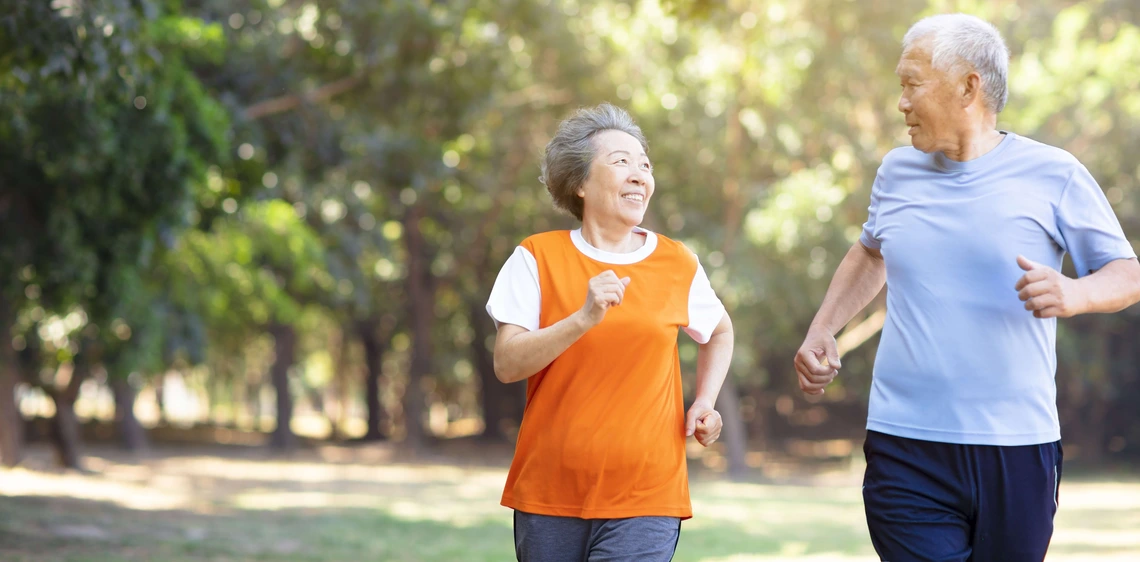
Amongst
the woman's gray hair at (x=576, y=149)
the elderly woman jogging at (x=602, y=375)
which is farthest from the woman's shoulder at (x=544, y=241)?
the woman's gray hair at (x=576, y=149)

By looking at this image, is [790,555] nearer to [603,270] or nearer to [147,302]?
[603,270]

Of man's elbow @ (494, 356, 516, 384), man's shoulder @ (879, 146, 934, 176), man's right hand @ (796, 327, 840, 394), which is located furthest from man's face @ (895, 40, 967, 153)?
man's elbow @ (494, 356, 516, 384)

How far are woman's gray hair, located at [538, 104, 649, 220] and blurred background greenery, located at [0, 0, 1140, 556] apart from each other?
3886mm

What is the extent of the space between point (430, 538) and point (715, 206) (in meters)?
14.6

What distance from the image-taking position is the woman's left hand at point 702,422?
3531 millimetres

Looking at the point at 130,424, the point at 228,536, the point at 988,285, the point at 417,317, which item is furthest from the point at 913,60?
the point at 130,424

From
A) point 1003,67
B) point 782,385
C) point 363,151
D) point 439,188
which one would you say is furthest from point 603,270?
point 782,385

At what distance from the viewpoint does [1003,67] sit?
3256mm

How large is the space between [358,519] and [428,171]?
454 cm

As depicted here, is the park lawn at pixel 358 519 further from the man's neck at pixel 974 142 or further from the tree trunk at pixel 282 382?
the tree trunk at pixel 282 382

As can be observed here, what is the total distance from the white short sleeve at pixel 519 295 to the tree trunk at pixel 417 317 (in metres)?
28.3

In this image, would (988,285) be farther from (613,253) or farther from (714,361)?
(613,253)

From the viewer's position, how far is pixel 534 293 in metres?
3.50

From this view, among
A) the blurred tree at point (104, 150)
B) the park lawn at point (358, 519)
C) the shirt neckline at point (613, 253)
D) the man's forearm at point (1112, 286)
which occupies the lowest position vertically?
the park lawn at point (358, 519)
